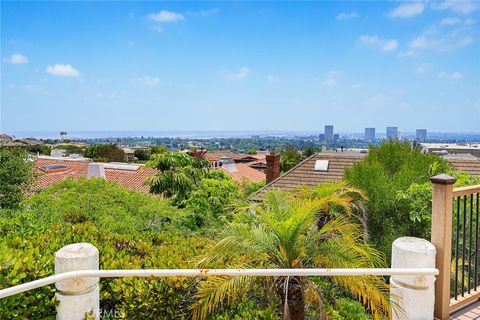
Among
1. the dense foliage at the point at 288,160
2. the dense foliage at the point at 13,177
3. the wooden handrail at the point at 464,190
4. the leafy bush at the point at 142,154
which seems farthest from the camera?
the leafy bush at the point at 142,154

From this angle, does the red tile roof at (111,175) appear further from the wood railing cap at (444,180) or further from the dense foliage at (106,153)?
the dense foliage at (106,153)

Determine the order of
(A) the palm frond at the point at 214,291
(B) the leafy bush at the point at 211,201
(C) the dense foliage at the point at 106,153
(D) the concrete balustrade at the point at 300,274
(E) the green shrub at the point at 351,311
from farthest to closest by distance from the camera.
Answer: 1. (C) the dense foliage at the point at 106,153
2. (B) the leafy bush at the point at 211,201
3. (E) the green shrub at the point at 351,311
4. (A) the palm frond at the point at 214,291
5. (D) the concrete balustrade at the point at 300,274

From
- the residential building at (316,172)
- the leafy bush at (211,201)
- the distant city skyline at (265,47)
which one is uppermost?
the distant city skyline at (265,47)

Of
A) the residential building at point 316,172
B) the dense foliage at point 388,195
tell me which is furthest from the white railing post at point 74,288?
the residential building at point 316,172

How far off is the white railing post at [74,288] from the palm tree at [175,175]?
39.1ft

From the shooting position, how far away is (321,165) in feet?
57.7

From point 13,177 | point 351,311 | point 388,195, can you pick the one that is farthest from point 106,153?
point 351,311

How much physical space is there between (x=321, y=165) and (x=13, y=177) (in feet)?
42.9

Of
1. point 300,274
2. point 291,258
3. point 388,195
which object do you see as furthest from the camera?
point 388,195

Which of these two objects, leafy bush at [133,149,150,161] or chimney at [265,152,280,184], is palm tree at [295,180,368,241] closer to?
chimney at [265,152,280,184]

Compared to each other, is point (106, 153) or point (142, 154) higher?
point (106, 153)

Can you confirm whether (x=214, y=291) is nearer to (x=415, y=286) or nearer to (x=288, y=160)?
(x=415, y=286)

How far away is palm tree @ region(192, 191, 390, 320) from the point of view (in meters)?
3.20

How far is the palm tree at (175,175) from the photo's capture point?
15.6 m
